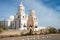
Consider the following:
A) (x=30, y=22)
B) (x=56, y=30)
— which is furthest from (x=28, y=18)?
(x=56, y=30)

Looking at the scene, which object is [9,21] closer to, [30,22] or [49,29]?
[30,22]

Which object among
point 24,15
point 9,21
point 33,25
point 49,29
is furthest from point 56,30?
point 9,21

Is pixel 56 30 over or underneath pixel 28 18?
underneath

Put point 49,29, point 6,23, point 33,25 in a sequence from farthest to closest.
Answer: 1. point 6,23
2. point 33,25
3. point 49,29

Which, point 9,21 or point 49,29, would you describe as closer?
point 49,29

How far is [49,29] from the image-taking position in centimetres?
5025

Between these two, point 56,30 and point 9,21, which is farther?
point 9,21

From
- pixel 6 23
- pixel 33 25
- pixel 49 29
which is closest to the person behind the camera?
pixel 49 29

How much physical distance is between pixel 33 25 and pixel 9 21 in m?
8.68

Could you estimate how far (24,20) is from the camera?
5738cm

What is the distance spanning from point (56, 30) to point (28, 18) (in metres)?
10.8

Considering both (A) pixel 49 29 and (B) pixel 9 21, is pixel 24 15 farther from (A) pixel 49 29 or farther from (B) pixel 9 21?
(A) pixel 49 29

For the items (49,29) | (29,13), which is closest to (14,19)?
(29,13)

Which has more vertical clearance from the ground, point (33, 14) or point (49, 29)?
point (33, 14)
